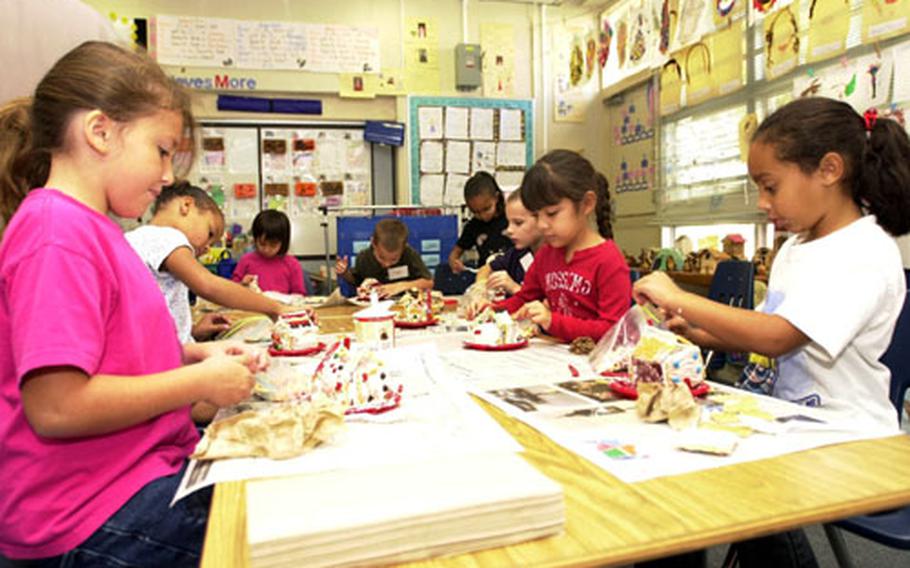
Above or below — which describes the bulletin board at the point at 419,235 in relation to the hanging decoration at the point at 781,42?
below

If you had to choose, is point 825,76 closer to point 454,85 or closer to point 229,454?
point 454,85

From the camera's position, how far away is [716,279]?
234cm

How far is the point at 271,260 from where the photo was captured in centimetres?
367

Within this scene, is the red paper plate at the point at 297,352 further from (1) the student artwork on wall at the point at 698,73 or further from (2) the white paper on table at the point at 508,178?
(2) the white paper on table at the point at 508,178

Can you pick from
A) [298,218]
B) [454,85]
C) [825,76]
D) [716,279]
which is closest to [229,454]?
[716,279]

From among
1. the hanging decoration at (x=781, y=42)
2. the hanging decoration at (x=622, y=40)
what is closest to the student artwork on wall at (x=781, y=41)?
the hanging decoration at (x=781, y=42)

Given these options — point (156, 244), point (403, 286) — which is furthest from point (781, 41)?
point (156, 244)

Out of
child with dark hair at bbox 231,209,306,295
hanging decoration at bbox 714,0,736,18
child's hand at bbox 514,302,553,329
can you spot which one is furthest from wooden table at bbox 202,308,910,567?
hanging decoration at bbox 714,0,736,18

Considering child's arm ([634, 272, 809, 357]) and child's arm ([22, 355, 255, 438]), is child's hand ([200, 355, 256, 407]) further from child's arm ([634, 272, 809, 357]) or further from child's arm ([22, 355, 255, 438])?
child's arm ([634, 272, 809, 357])

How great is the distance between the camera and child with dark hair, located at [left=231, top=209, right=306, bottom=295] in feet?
11.6

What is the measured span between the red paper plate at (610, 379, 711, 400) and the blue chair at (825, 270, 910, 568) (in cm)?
33

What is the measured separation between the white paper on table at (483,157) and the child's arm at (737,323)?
4276 millimetres

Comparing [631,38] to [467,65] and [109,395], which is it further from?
[109,395]

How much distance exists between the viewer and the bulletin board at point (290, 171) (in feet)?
15.8
